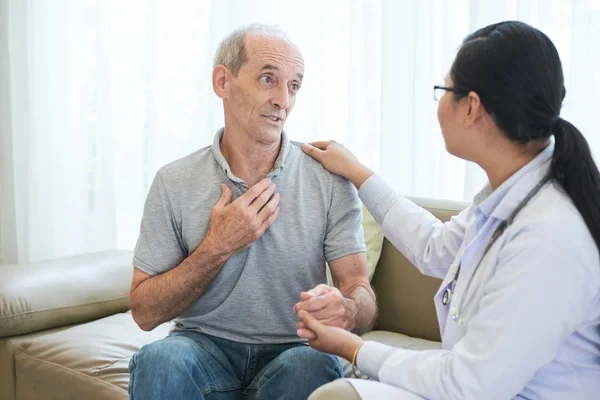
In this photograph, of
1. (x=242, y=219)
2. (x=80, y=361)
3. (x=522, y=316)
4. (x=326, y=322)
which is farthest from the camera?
(x=80, y=361)

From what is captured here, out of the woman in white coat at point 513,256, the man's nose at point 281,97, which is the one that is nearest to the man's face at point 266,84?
the man's nose at point 281,97

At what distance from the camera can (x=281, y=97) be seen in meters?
1.92

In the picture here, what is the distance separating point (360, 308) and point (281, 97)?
53 cm

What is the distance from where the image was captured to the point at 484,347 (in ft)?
4.23

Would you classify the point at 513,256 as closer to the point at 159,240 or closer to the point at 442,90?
the point at 442,90

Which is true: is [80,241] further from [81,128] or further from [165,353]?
[165,353]

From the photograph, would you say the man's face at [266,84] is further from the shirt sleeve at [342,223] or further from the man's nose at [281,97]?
the shirt sleeve at [342,223]

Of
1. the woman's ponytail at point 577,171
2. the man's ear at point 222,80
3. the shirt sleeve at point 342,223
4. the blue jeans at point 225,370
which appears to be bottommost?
the blue jeans at point 225,370

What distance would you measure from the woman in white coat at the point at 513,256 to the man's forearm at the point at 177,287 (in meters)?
0.35

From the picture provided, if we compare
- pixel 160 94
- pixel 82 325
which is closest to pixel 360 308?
pixel 82 325

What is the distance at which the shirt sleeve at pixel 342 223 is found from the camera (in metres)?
1.93

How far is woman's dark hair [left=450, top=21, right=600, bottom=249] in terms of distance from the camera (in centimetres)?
136

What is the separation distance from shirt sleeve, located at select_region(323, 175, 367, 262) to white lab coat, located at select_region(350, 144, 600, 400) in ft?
1.52

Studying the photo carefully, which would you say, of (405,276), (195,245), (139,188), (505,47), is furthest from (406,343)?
(139,188)
